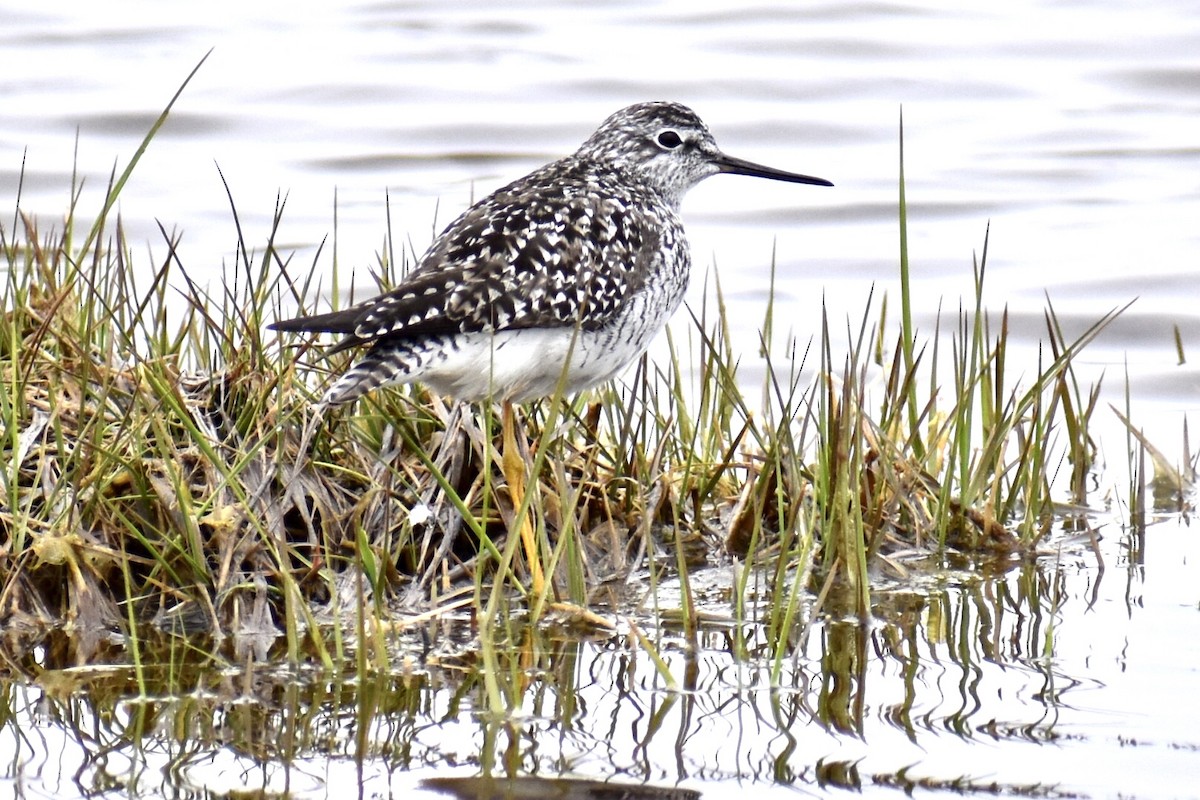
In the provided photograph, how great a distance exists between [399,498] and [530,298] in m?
0.70

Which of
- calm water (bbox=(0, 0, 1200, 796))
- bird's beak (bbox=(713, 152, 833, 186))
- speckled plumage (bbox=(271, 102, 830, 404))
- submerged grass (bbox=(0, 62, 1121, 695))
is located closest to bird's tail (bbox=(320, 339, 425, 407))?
speckled plumage (bbox=(271, 102, 830, 404))

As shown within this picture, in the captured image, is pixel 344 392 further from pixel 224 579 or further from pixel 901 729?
pixel 901 729

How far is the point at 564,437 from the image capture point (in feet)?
17.6

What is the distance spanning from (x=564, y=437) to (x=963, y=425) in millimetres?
1226

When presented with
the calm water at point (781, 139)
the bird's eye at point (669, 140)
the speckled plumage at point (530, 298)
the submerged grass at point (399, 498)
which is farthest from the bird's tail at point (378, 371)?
the bird's eye at point (669, 140)

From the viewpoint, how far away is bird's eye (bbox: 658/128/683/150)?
261 inches

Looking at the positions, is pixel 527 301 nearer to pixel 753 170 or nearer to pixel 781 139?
pixel 753 170

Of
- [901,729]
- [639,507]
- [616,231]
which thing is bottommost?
[901,729]

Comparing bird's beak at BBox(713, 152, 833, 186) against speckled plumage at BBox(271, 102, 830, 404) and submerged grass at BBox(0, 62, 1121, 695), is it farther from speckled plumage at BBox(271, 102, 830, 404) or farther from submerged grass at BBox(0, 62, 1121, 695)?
submerged grass at BBox(0, 62, 1121, 695)

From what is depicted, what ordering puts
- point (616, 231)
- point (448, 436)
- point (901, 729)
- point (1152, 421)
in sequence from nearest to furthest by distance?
point (901, 729) < point (448, 436) < point (616, 231) < point (1152, 421)

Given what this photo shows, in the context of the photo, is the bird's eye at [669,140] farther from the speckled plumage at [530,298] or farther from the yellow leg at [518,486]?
the yellow leg at [518,486]

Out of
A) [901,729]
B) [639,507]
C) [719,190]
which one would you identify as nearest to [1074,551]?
[639,507]

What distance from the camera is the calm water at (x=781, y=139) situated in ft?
29.6

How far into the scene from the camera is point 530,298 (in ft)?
16.7
